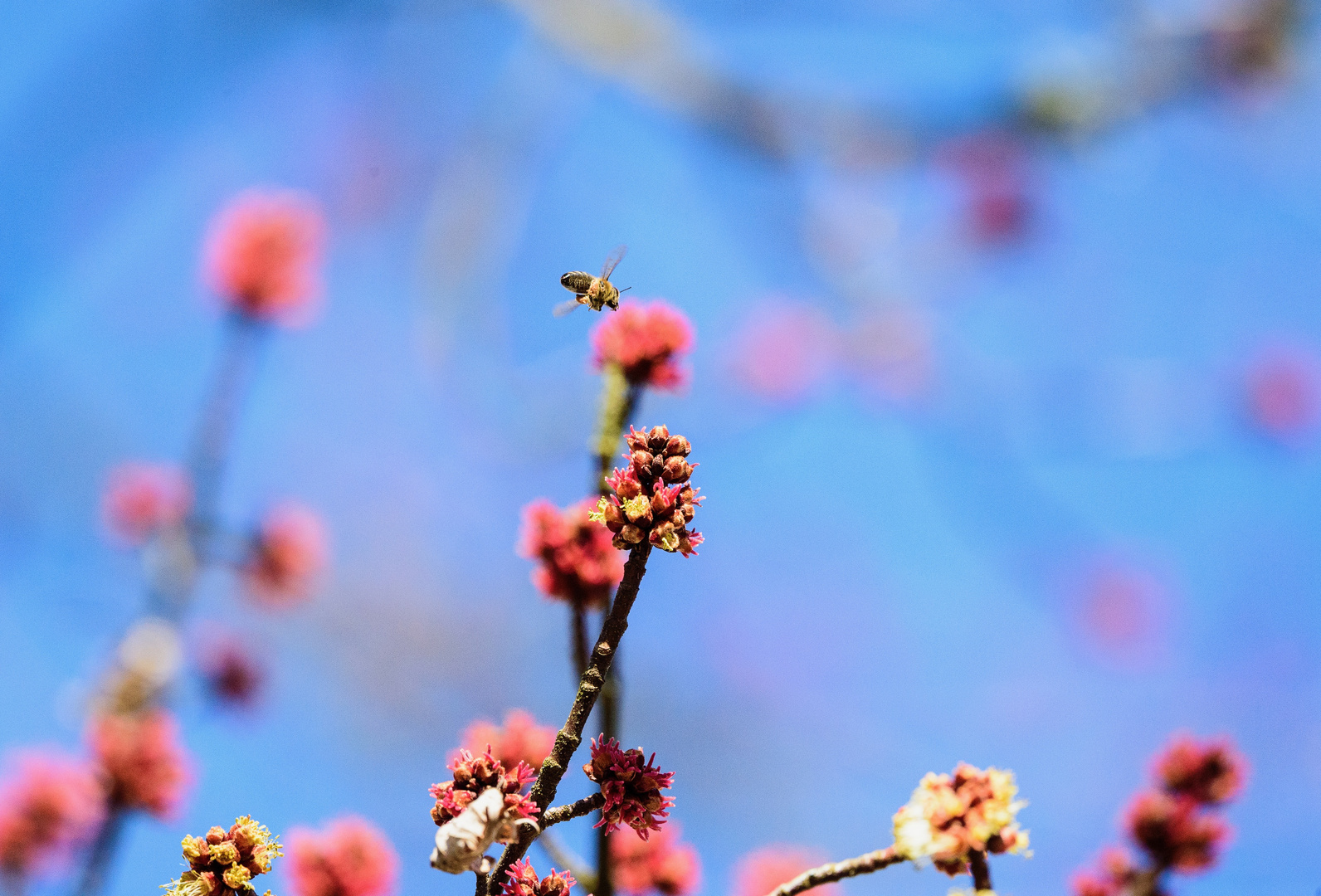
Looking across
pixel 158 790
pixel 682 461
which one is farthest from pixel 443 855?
pixel 158 790

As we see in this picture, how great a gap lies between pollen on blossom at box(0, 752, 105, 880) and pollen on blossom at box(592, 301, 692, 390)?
3.02 meters

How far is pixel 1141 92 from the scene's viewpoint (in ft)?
28.9

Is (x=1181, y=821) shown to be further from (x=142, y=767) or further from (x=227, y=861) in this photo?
(x=142, y=767)

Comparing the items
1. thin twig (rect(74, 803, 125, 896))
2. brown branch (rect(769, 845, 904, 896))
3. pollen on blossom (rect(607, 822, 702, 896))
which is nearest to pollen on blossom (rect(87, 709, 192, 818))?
thin twig (rect(74, 803, 125, 896))

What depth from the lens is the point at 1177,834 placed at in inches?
95.2

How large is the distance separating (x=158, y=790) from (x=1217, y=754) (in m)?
3.18

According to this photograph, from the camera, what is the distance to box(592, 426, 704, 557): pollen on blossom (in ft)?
5.79

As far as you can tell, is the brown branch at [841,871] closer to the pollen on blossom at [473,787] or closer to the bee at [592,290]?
the pollen on blossom at [473,787]

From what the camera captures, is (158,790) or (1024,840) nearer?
(1024,840)

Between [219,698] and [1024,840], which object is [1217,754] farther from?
[219,698]

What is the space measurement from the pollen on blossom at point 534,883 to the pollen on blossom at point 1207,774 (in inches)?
62.7

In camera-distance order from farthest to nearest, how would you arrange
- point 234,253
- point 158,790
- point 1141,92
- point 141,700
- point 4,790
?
point 1141,92
point 234,253
point 4,790
point 141,700
point 158,790

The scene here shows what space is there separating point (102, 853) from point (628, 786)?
211cm

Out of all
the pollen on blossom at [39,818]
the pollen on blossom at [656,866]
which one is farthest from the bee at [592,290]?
the pollen on blossom at [39,818]
